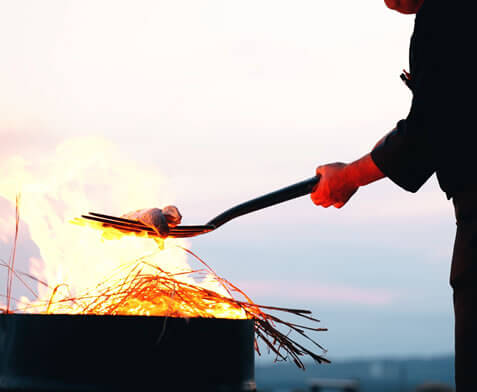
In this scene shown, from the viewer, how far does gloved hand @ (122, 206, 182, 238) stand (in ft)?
5.84

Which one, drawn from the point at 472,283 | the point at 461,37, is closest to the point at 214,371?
the point at 472,283

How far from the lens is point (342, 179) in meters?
2.10

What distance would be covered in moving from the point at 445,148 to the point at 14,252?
1320mm

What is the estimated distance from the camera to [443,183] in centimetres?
175

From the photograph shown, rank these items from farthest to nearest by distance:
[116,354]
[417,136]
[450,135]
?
[417,136] → [450,135] → [116,354]

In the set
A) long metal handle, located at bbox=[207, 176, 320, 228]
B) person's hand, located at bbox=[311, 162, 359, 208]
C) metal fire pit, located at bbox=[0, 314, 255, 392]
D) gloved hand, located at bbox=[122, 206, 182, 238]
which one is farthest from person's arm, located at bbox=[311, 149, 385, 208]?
metal fire pit, located at bbox=[0, 314, 255, 392]

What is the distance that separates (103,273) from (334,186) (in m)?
0.80

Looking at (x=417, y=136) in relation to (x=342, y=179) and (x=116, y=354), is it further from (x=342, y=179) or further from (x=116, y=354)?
(x=116, y=354)

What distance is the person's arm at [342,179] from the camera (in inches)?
79.8

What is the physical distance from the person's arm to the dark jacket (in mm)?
178

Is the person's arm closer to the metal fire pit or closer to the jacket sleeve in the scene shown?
the jacket sleeve

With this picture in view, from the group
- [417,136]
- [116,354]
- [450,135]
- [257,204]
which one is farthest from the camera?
[257,204]

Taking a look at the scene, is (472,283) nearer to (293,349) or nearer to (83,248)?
(293,349)

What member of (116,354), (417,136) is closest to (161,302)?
(116,354)
